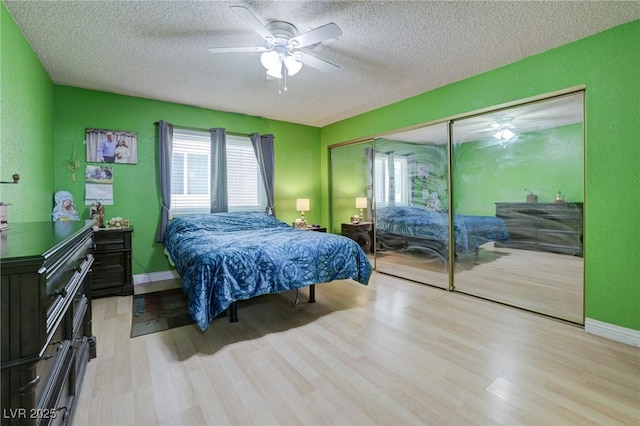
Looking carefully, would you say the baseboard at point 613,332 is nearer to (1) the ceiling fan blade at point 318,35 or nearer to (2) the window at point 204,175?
(1) the ceiling fan blade at point 318,35

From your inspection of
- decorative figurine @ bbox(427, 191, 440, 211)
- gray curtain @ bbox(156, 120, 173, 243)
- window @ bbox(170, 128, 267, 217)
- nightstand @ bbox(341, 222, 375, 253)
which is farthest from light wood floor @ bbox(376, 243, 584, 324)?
gray curtain @ bbox(156, 120, 173, 243)

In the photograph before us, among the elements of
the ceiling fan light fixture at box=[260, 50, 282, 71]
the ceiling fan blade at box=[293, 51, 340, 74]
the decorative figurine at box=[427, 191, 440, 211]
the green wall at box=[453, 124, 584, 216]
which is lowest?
the decorative figurine at box=[427, 191, 440, 211]

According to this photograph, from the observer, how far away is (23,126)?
246cm

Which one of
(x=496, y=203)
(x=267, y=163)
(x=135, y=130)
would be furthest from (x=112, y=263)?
(x=496, y=203)

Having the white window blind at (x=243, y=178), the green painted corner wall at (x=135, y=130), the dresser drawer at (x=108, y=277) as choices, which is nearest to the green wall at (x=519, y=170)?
the white window blind at (x=243, y=178)

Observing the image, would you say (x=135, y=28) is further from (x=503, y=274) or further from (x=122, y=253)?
(x=503, y=274)

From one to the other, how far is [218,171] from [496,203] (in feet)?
12.2

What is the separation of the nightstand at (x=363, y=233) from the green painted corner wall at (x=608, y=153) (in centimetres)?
264

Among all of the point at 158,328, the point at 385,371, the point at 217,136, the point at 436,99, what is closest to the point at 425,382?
the point at 385,371

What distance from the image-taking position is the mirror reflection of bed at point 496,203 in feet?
8.86

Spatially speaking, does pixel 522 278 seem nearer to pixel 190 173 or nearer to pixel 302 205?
pixel 302 205

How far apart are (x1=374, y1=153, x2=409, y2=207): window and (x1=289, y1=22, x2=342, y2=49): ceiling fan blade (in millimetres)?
2361

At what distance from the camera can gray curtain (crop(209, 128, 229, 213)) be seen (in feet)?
14.5

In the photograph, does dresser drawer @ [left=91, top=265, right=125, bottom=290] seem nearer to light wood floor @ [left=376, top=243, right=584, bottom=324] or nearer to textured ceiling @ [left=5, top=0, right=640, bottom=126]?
textured ceiling @ [left=5, top=0, right=640, bottom=126]
